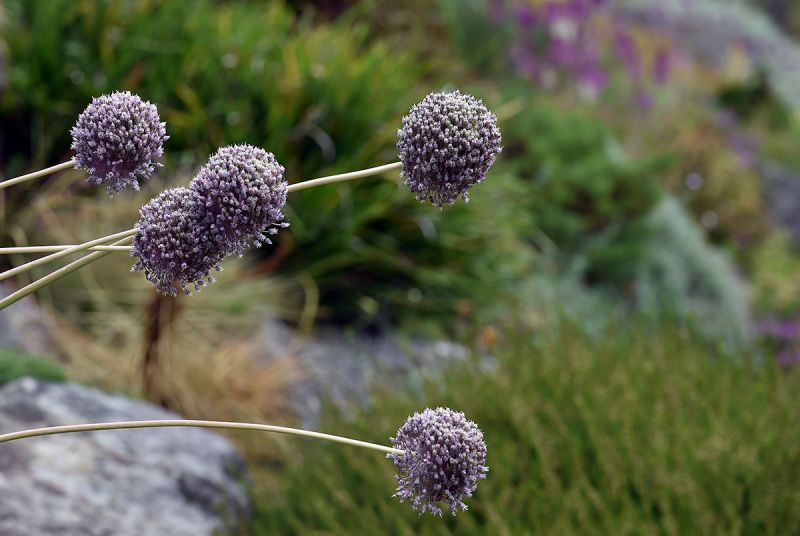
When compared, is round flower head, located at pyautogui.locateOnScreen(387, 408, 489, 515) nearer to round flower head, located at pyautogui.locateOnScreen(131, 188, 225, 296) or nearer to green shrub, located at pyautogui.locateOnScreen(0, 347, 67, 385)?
round flower head, located at pyautogui.locateOnScreen(131, 188, 225, 296)

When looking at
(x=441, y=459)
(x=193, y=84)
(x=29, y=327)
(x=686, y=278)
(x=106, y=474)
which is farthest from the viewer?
(x=686, y=278)

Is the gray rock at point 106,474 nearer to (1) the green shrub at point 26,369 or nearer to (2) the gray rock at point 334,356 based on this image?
(1) the green shrub at point 26,369

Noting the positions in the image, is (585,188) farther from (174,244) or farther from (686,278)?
(174,244)

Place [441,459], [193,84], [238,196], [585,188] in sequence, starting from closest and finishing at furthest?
[238,196] → [441,459] → [193,84] → [585,188]

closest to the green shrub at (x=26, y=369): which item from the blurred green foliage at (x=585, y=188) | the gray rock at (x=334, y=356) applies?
the gray rock at (x=334, y=356)

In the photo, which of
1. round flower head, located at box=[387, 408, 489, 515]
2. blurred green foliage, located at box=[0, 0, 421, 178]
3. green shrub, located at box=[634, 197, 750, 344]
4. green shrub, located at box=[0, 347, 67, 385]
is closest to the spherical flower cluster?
round flower head, located at box=[387, 408, 489, 515]

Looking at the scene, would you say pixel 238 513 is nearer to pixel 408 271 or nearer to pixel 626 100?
pixel 408 271

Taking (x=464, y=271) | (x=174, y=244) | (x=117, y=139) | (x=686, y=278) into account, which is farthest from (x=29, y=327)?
(x=686, y=278)
